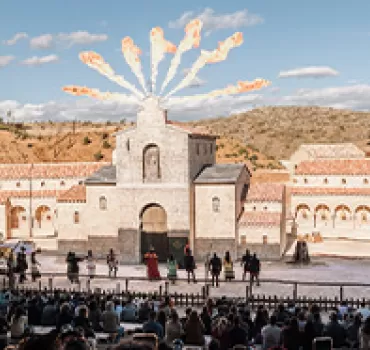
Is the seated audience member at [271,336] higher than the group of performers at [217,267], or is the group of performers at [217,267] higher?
the group of performers at [217,267]

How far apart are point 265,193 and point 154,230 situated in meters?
6.92

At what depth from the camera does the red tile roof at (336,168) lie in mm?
49328

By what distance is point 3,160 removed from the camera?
85.9 m

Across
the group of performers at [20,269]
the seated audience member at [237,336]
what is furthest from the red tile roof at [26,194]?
the seated audience member at [237,336]

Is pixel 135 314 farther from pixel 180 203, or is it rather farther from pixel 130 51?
pixel 130 51

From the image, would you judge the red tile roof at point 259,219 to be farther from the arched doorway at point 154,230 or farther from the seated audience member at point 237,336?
the seated audience member at point 237,336

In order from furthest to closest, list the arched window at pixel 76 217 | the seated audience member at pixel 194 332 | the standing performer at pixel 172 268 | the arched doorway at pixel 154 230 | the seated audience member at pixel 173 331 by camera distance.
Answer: the arched window at pixel 76 217 → the arched doorway at pixel 154 230 → the standing performer at pixel 172 268 → the seated audience member at pixel 194 332 → the seated audience member at pixel 173 331

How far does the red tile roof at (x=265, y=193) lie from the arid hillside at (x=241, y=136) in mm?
38629

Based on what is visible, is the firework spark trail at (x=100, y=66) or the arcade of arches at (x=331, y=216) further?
the arcade of arches at (x=331, y=216)

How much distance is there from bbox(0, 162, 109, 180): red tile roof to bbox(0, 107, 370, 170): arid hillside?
29.4 m

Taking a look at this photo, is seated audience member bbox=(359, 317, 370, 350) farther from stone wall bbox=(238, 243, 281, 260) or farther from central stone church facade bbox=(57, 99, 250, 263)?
central stone church facade bbox=(57, 99, 250, 263)

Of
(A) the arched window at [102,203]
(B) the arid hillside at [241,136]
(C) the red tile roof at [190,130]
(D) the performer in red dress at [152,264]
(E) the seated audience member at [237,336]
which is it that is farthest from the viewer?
(B) the arid hillside at [241,136]

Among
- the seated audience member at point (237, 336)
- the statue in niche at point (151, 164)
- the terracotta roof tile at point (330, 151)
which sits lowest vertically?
the seated audience member at point (237, 336)

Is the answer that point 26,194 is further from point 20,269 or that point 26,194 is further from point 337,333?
point 337,333
